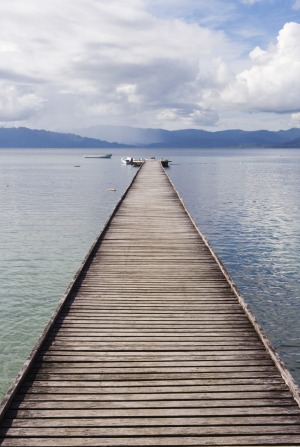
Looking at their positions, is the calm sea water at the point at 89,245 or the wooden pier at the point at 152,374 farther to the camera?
the calm sea water at the point at 89,245

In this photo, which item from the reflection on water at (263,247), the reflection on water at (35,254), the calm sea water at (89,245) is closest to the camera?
the reflection on water at (35,254)

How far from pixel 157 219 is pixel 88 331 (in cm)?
1723

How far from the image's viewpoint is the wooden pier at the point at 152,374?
8086 millimetres

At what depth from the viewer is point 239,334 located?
12.1 m

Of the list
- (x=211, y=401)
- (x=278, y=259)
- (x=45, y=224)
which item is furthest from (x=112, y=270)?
(x=45, y=224)

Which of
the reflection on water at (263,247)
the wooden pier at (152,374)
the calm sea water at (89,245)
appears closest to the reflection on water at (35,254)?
the calm sea water at (89,245)

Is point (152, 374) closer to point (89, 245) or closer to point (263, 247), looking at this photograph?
point (89, 245)

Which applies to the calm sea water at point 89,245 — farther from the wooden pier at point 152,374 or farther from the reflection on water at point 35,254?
the wooden pier at point 152,374

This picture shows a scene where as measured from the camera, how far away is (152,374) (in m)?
9.92

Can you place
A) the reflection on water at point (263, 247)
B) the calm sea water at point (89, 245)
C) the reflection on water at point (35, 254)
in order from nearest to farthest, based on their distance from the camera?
1. the reflection on water at point (35, 254)
2. the calm sea water at point (89, 245)
3. the reflection on water at point (263, 247)

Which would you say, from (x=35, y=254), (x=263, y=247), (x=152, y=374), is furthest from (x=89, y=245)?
(x=152, y=374)

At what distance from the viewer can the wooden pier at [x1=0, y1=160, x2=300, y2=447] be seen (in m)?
8.09

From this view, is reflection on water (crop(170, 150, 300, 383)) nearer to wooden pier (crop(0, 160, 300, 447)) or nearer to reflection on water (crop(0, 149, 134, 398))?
wooden pier (crop(0, 160, 300, 447))

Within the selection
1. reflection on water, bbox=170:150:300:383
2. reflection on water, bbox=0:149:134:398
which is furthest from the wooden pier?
reflection on water, bbox=170:150:300:383
